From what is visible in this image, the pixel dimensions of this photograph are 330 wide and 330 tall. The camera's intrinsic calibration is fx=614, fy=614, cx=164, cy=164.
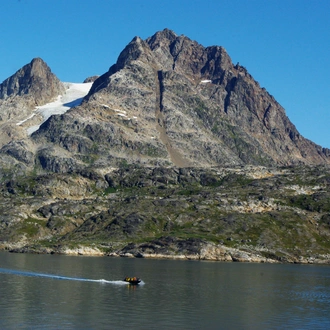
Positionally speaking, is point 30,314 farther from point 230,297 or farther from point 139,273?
point 139,273

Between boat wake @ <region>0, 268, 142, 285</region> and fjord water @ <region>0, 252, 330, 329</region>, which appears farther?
boat wake @ <region>0, 268, 142, 285</region>

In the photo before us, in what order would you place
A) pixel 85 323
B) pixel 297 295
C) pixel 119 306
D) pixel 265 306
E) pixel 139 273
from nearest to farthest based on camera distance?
pixel 85 323
pixel 119 306
pixel 265 306
pixel 297 295
pixel 139 273

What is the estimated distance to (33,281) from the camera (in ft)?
490

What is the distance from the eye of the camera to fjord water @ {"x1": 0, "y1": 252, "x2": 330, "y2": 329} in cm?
9900

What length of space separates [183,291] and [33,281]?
122 ft

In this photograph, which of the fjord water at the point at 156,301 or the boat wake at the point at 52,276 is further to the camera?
the boat wake at the point at 52,276

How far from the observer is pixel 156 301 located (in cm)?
12319

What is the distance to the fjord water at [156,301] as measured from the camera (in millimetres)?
99000

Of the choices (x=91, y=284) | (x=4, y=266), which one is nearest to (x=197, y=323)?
(x=91, y=284)

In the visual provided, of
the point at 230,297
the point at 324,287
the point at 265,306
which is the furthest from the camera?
the point at 324,287

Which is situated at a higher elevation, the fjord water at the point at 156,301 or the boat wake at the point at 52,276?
the boat wake at the point at 52,276

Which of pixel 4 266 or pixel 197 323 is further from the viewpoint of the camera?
pixel 4 266

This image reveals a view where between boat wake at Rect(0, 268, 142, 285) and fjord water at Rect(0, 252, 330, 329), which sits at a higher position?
boat wake at Rect(0, 268, 142, 285)

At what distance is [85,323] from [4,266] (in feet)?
339
